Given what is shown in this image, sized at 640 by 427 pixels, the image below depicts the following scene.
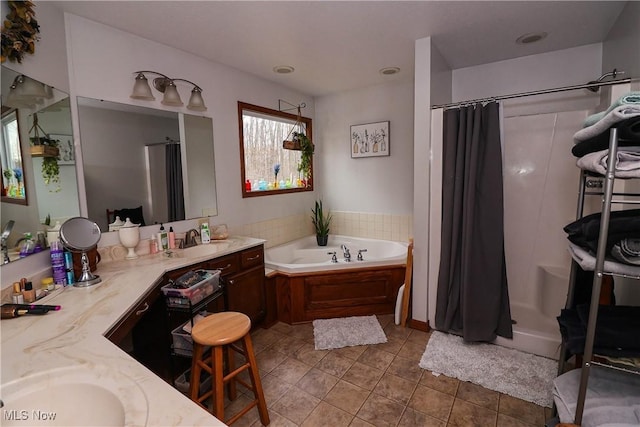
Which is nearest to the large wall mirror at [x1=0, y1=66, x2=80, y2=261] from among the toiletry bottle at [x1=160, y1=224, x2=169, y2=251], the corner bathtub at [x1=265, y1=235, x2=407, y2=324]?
the toiletry bottle at [x1=160, y1=224, x2=169, y2=251]

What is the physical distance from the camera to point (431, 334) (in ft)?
8.68

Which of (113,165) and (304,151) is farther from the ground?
(304,151)

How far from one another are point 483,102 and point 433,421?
222cm

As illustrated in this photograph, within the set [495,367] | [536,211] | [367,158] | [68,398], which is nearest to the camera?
[68,398]

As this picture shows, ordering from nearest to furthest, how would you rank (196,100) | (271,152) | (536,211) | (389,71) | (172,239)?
(536,211)
(172,239)
(196,100)
(389,71)
(271,152)

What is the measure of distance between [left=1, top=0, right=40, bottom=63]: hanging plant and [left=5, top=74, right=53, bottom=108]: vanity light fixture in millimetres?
102

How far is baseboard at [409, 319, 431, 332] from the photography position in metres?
2.70

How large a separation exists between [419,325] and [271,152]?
2470 millimetres

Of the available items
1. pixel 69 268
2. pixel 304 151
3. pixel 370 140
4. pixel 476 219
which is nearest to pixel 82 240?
pixel 69 268

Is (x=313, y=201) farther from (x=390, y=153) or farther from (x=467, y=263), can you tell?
(x=467, y=263)

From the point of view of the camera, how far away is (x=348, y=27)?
2277mm

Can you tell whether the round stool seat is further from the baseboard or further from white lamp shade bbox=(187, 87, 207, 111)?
white lamp shade bbox=(187, 87, 207, 111)

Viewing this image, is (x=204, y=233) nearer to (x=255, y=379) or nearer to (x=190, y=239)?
(x=190, y=239)

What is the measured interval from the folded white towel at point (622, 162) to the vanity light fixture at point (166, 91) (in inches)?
105
